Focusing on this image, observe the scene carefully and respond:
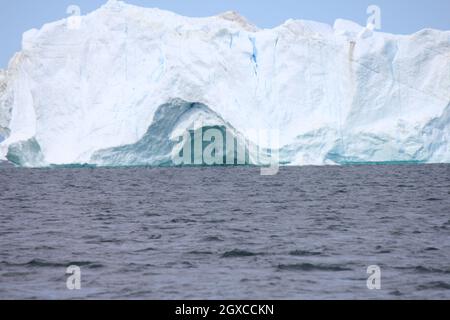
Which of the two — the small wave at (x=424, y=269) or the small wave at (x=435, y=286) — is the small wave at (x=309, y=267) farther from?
the small wave at (x=435, y=286)

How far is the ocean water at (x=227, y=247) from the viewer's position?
23.7 ft

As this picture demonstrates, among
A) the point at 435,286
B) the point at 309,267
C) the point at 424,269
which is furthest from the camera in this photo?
the point at 309,267

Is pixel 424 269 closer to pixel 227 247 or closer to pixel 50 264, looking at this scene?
pixel 227 247

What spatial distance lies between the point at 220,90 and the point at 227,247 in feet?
75.3

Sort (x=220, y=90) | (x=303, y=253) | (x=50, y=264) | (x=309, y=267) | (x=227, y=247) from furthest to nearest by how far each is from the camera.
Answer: (x=220, y=90) → (x=227, y=247) → (x=303, y=253) → (x=50, y=264) → (x=309, y=267)

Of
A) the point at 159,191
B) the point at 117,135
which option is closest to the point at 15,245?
the point at 159,191

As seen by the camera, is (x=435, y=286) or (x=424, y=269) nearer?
(x=435, y=286)

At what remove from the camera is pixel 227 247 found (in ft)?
32.3

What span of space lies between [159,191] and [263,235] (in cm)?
1083

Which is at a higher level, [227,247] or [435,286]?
[227,247]

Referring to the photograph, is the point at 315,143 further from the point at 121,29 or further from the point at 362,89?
the point at 121,29

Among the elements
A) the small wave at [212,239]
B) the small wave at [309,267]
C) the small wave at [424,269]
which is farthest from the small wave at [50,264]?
the small wave at [424,269]

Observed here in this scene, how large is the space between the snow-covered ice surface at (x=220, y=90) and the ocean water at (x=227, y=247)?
13770 mm

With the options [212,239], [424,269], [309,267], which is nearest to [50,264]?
[212,239]
